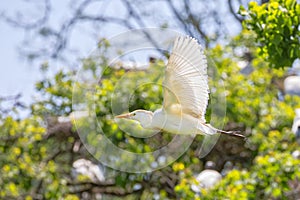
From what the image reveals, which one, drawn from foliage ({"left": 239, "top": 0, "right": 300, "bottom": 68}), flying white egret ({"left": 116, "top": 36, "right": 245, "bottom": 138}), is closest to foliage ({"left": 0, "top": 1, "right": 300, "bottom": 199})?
foliage ({"left": 239, "top": 0, "right": 300, "bottom": 68})

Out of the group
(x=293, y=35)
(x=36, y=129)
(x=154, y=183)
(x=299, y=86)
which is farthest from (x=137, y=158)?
(x=293, y=35)

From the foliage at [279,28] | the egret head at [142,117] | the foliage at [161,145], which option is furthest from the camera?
the foliage at [161,145]

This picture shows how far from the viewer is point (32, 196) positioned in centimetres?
484

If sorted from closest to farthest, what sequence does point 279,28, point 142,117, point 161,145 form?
point 142,117 < point 279,28 < point 161,145

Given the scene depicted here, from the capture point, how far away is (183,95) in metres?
1.92

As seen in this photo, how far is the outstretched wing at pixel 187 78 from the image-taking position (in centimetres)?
185

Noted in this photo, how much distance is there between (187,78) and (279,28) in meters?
1.43

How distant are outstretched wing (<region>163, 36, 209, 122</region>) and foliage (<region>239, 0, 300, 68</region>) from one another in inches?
54.1

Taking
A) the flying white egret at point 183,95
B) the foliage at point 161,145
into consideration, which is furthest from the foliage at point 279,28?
the flying white egret at point 183,95

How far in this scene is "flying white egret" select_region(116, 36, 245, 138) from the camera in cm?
185

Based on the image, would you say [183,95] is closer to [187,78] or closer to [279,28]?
[187,78]

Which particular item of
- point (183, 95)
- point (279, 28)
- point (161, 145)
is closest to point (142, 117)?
point (183, 95)

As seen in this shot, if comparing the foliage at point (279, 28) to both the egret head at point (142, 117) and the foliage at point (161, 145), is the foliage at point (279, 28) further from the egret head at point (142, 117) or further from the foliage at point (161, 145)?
the egret head at point (142, 117)

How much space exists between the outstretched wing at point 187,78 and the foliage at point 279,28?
4.50 ft
